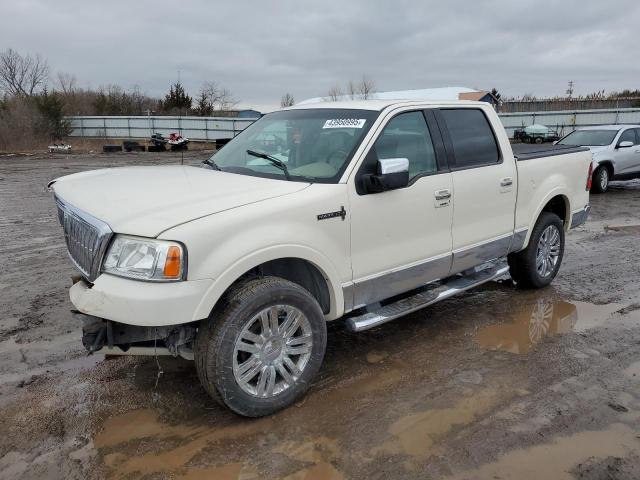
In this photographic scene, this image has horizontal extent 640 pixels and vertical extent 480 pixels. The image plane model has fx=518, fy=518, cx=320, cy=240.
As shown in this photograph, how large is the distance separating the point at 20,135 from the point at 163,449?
37948mm

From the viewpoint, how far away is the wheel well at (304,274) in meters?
3.67

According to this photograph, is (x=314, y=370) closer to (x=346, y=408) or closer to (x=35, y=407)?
(x=346, y=408)

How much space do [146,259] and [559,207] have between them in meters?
5.08

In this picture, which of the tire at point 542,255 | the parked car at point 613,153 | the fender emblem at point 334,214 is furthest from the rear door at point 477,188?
the parked car at point 613,153

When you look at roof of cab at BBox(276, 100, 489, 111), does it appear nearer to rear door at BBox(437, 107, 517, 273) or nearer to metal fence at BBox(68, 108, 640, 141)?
rear door at BBox(437, 107, 517, 273)

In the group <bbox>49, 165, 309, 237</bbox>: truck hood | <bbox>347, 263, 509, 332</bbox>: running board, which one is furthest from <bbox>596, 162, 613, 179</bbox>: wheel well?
<bbox>49, 165, 309, 237</bbox>: truck hood

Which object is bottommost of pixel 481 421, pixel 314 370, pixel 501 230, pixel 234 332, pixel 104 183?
pixel 481 421

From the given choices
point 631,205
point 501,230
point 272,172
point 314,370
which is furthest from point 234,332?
point 631,205

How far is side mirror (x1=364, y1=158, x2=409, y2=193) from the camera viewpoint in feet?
12.1

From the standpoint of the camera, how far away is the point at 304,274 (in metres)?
3.78

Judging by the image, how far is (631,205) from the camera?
472 inches

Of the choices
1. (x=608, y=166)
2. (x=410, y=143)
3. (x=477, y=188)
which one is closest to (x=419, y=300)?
(x=477, y=188)

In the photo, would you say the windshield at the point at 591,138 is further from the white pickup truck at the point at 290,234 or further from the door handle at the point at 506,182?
the door handle at the point at 506,182

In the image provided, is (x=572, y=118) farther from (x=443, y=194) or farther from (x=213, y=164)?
(x=213, y=164)
